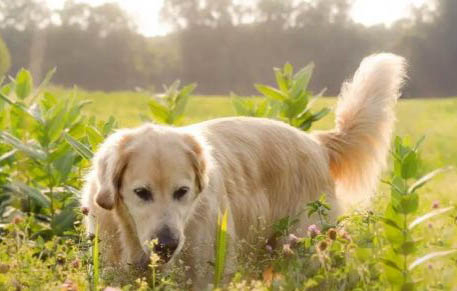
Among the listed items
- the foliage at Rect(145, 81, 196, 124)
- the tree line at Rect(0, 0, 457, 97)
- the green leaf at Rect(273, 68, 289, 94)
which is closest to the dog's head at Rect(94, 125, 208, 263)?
the foliage at Rect(145, 81, 196, 124)

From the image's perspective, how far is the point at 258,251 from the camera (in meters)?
4.19

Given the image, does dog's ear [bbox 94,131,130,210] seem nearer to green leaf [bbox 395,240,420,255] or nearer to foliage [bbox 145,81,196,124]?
green leaf [bbox 395,240,420,255]

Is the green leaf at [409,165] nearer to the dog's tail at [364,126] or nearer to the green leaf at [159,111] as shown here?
the dog's tail at [364,126]

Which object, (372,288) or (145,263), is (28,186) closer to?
(145,263)

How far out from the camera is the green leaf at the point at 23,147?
542 cm

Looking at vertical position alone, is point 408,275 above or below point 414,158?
below

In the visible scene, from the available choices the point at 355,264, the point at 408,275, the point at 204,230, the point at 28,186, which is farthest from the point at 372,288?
the point at 28,186

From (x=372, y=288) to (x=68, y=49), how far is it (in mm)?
24441

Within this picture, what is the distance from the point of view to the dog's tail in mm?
5340

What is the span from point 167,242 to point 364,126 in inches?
91.1

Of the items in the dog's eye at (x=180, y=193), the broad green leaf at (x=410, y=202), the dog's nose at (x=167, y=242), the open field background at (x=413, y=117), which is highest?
the broad green leaf at (x=410, y=202)

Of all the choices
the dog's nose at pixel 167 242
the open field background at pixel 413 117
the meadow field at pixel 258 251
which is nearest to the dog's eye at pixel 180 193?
the dog's nose at pixel 167 242

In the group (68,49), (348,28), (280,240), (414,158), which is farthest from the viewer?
(348,28)

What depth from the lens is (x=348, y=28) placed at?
28.4 m
